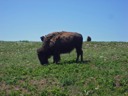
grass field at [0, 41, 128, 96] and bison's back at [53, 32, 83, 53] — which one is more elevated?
bison's back at [53, 32, 83, 53]

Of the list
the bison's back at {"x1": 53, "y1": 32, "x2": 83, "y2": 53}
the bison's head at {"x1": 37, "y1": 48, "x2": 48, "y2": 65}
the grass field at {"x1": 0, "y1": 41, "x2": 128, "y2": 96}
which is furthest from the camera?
the bison's head at {"x1": 37, "y1": 48, "x2": 48, "y2": 65}

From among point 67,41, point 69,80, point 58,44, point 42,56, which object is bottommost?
point 69,80

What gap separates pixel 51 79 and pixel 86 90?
2.20m

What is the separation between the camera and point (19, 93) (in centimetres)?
1524

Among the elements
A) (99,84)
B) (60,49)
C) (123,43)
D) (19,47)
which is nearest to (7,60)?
(60,49)

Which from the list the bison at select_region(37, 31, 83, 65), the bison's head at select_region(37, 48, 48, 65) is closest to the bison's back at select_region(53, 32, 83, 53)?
the bison at select_region(37, 31, 83, 65)

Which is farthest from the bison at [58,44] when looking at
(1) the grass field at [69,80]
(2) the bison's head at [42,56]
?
(1) the grass field at [69,80]

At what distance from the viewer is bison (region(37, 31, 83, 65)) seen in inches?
849

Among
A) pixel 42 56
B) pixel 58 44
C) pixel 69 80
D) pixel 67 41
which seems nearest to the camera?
pixel 69 80

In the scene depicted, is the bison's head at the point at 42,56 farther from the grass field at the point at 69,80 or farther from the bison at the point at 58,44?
the grass field at the point at 69,80

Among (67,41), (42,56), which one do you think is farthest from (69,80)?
(42,56)

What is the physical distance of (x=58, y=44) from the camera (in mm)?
21625

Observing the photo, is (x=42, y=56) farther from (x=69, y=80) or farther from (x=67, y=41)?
(x=69, y=80)

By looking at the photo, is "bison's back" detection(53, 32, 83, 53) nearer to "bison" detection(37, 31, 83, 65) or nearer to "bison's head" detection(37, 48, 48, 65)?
"bison" detection(37, 31, 83, 65)
